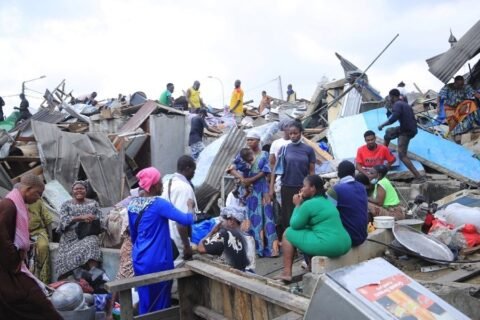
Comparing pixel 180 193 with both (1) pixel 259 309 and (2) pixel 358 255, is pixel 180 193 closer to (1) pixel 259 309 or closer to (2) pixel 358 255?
(1) pixel 259 309

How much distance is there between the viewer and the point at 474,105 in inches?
395

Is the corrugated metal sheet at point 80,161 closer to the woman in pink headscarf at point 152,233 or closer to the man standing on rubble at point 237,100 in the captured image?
the woman in pink headscarf at point 152,233

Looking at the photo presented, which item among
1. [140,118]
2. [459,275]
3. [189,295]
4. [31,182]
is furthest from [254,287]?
[140,118]

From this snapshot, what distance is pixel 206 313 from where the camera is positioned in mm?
4340

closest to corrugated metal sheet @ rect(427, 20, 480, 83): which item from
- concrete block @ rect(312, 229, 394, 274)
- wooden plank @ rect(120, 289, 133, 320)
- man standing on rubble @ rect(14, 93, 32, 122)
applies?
concrete block @ rect(312, 229, 394, 274)

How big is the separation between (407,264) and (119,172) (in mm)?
5341

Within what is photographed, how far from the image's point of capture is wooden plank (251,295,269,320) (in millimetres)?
3537

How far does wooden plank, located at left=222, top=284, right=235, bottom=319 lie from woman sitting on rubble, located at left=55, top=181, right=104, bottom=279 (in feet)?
9.64

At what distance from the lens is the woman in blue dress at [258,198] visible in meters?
6.65

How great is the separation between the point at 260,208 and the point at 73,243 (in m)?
2.51

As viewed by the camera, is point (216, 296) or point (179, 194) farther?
point (179, 194)

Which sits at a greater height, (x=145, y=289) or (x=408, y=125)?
(x=408, y=125)

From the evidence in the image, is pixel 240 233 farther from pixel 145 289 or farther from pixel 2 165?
pixel 2 165

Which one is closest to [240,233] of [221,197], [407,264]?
[407,264]
